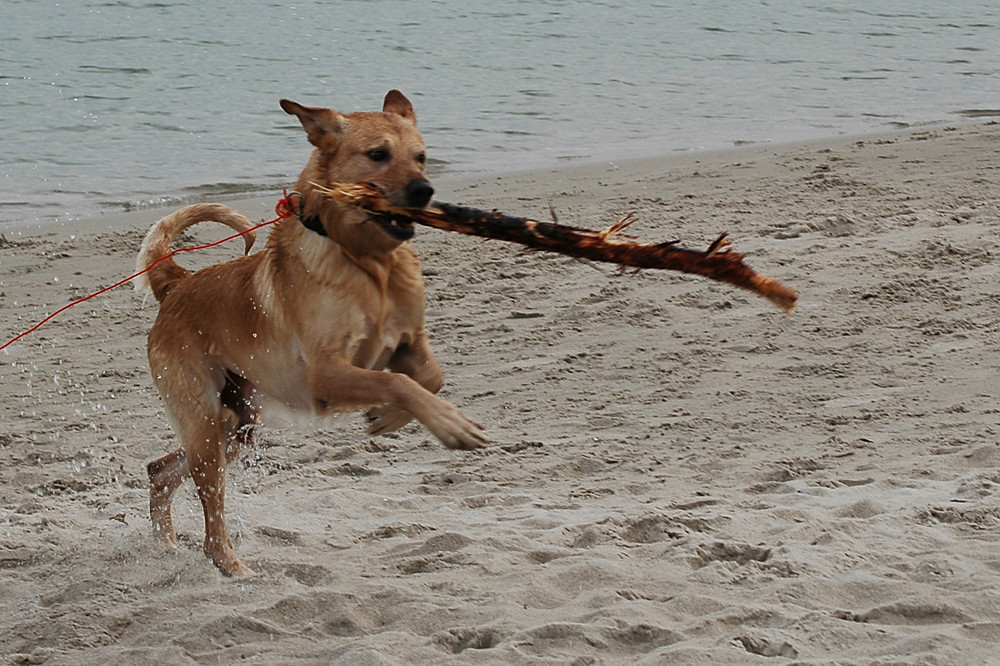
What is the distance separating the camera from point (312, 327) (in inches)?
158

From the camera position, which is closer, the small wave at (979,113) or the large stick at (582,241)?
the large stick at (582,241)

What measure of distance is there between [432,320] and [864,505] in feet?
10.4

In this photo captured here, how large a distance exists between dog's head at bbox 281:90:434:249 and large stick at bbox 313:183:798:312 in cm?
Answer: 4

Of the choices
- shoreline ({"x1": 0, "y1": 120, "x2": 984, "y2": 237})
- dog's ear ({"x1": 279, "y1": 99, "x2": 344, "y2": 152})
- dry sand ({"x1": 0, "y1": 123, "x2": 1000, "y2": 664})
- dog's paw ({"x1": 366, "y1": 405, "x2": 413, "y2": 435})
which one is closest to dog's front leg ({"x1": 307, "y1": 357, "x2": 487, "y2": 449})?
dog's paw ({"x1": 366, "y1": 405, "x2": 413, "y2": 435})

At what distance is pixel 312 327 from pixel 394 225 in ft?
1.47

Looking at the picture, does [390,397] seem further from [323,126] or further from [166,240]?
[166,240]

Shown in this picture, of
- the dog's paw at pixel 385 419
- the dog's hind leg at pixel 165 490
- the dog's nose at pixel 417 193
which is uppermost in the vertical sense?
the dog's nose at pixel 417 193

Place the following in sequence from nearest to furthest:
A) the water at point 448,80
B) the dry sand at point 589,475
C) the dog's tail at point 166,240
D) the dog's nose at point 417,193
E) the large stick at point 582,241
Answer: the dry sand at point 589,475 → the large stick at point 582,241 → the dog's nose at point 417,193 → the dog's tail at point 166,240 → the water at point 448,80

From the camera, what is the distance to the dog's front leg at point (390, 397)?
3574 millimetres

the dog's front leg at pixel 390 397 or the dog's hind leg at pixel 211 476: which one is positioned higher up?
the dog's front leg at pixel 390 397

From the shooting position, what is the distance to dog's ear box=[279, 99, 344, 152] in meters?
3.98

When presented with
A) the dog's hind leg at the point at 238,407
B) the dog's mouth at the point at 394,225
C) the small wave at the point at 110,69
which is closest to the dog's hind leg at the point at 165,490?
the dog's hind leg at the point at 238,407

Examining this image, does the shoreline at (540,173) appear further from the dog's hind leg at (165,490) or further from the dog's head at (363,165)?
the dog's head at (363,165)

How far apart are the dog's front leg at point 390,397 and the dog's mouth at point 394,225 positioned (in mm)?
448
